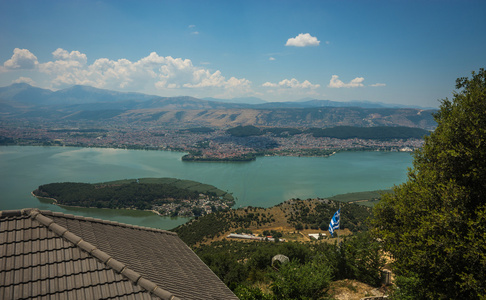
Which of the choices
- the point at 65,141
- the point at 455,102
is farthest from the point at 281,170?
the point at 65,141

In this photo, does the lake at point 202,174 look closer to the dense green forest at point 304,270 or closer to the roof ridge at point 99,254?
the dense green forest at point 304,270

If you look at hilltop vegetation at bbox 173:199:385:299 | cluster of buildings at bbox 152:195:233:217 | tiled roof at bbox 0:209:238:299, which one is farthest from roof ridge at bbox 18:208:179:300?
cluster of buildings at bbox 152:195:233:217

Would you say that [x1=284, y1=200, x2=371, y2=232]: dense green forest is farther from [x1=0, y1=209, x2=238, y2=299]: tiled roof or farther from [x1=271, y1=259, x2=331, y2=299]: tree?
[x1=0, y1=209, x2=238, y2=299]: tiled roof

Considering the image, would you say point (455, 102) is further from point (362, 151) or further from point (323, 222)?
point (362, 151)

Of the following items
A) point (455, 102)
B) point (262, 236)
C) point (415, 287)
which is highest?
point (455, 102)

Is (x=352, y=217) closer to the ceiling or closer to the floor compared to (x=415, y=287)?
closer to the floor

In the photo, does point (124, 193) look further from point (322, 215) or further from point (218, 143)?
point (218, 143)

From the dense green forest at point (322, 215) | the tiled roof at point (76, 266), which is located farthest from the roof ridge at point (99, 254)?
the dense green forest at point (322, 215)

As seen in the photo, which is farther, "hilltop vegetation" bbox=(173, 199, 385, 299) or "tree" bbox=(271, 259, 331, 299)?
"hilltop vegetation" bbox=(173, 199, 385, 299)
